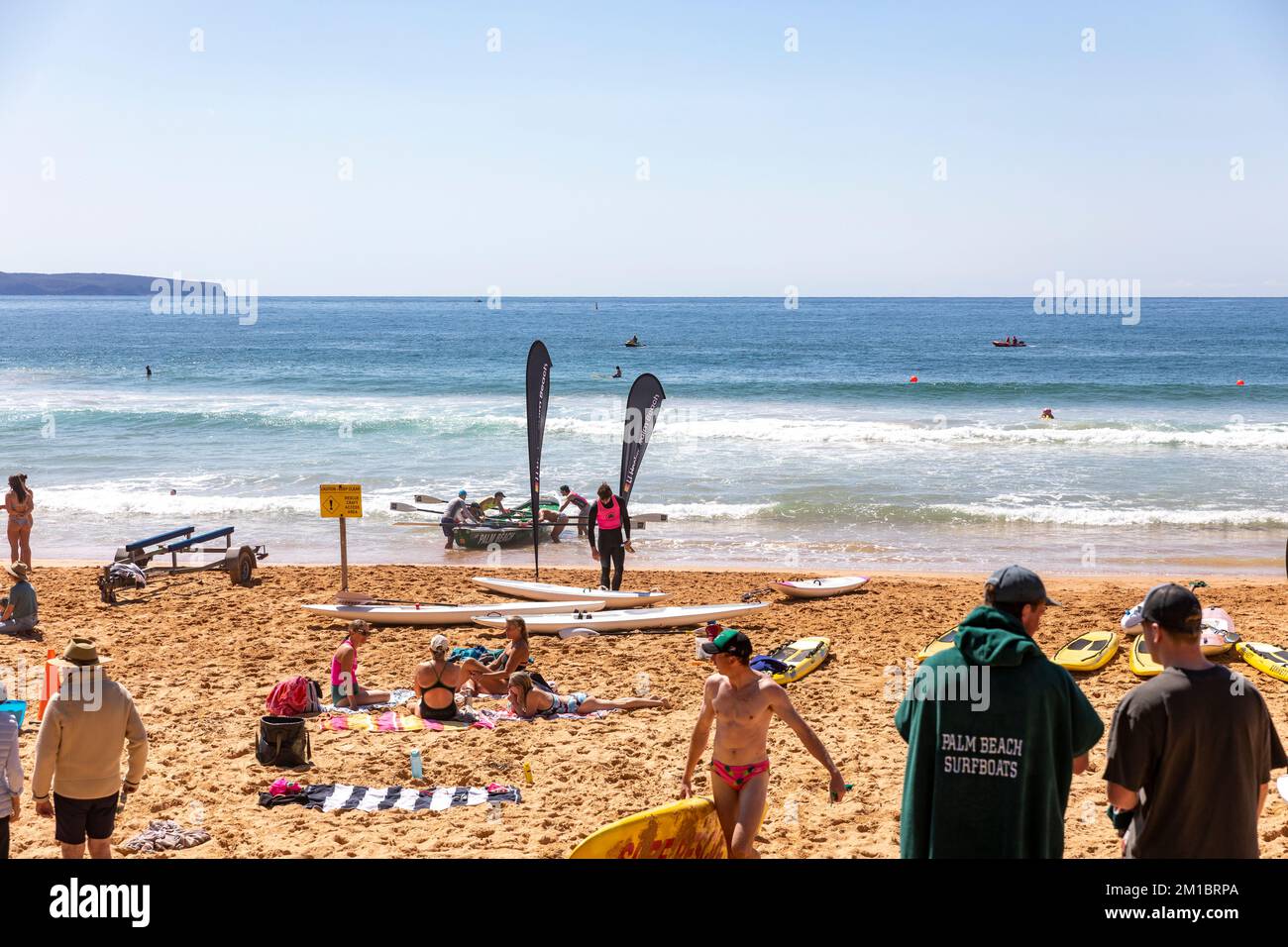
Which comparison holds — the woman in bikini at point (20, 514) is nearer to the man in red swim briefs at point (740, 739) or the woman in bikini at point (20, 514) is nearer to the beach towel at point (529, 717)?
the beach towel at point (529, 717)

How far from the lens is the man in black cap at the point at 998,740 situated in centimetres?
297

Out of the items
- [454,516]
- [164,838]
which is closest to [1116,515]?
[454,516]

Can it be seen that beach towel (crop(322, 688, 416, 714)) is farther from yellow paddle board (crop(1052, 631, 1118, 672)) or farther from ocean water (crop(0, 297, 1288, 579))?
ocean water (crop(0, 297, 1288, 579))

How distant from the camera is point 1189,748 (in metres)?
3.05

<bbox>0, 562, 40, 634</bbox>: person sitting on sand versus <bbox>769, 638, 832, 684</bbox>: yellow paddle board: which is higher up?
<bbox>0, 562, 40, 634</bbox>: person sitting on sand

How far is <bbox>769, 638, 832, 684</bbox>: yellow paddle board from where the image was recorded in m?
9.40

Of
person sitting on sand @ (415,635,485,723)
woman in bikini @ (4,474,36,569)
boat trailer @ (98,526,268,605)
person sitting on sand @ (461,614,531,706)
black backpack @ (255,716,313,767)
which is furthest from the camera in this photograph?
woman in bikini @ (4,474,36,569)

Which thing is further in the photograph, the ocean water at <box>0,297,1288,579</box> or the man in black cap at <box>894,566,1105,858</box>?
the ocean water at <box>0,297,1288,579</box>

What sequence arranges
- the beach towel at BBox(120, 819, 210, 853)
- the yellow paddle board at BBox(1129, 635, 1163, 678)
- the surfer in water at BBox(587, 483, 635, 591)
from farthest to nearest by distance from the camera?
the surfer in water at BBox(587, 483, 635, 591), the yellow paddle board at BBox(1129, 635, 1163, 678), the beach towel at BBox(120, 819, 210, 853)

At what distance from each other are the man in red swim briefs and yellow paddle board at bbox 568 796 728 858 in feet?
0.43

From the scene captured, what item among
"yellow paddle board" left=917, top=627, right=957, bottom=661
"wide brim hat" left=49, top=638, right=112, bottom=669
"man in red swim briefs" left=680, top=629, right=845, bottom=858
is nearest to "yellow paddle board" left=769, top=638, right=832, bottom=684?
"yellow paddle board" left=917, top=627, right=957, bottom=661

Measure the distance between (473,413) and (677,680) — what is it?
26351 mm

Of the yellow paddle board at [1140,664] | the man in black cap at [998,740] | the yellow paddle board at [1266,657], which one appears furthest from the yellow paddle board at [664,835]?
the yellow paddle board at [1266,657]
